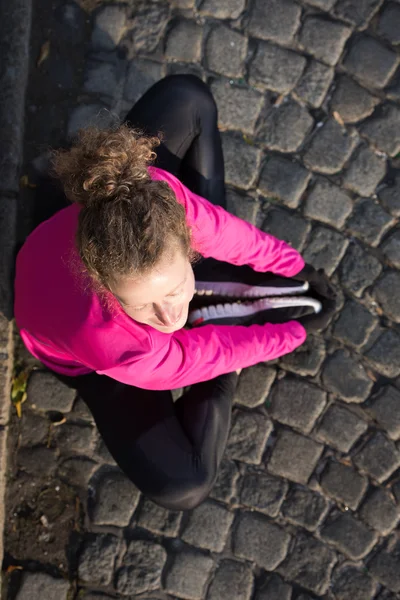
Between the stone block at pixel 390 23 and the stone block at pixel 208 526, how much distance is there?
3.20 metres

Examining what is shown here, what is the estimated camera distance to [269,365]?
360 centimetres

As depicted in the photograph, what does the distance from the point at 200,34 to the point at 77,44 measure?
2.69ft

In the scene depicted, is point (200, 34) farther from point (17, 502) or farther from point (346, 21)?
point (17, 502)

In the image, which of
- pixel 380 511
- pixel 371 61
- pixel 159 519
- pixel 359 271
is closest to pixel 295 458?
pixel 380 511

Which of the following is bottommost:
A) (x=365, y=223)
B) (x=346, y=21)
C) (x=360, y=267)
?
(x=360, y=267)

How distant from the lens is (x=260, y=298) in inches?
134

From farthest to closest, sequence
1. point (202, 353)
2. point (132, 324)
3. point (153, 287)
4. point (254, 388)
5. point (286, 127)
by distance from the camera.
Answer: point (286, 127), point (254, 388), point (202, 353), point (132, 324), point (153, 287)

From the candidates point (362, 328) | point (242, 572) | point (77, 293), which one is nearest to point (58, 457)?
point (242, 572)

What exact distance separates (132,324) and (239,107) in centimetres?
193

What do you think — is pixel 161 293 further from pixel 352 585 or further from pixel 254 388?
pixel 352 585

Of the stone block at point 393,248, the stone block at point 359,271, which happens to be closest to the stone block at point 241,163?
the stone block at point 359,271

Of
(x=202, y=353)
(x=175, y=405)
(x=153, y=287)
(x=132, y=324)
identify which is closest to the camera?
(x=153, y=287)

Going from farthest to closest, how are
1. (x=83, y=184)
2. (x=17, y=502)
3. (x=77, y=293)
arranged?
(x=17, y=502) → (x=77, y=293) → (x=83, y=184)

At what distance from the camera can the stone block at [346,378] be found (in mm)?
3539
